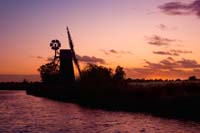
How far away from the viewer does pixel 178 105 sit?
42625 millimetres

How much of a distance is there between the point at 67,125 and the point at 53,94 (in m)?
49.7

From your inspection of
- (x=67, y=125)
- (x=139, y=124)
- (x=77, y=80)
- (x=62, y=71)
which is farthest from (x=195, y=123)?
(x=62, y=71)

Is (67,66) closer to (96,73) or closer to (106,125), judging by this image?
(96,73)

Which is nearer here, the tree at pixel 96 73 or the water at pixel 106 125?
the water at pixel 106 125

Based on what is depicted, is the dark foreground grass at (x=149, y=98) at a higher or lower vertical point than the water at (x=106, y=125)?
higher

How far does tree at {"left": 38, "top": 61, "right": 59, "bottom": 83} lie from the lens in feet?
354

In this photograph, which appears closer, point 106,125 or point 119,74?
point 106,125

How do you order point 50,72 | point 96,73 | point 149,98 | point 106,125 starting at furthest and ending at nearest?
point 50,72
point 96,73
point 149,98
point 106,125

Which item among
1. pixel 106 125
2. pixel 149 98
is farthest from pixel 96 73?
pixel 106 125

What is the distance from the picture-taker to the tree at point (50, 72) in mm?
107931

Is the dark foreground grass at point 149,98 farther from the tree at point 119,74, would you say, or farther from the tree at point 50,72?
the tree at point 50,72

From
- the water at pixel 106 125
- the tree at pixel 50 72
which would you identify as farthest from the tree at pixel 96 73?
the water at pixel 106 125

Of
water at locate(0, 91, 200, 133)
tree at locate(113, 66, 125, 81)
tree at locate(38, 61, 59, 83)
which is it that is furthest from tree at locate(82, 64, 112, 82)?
water at locate(0, 91, 200, 133)

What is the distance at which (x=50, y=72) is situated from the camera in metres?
113
